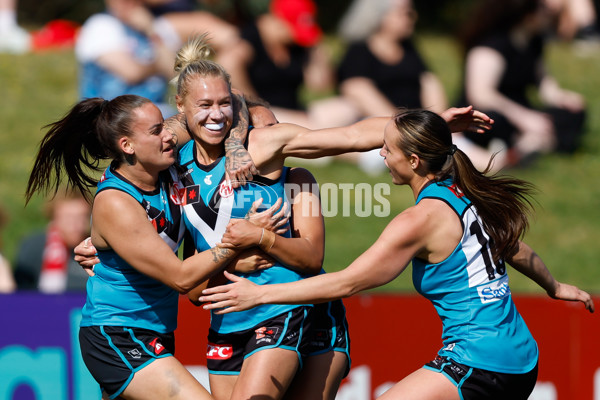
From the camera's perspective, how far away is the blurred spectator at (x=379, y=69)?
29.3ft

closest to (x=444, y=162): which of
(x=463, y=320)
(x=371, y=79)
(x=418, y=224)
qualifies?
(x=418, y=224)

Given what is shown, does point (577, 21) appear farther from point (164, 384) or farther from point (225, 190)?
point (164, 384)

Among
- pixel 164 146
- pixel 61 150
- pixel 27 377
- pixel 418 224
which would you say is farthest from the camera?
pixel 27 377

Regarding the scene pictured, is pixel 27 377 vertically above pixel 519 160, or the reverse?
pixel 519 160

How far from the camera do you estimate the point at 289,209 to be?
4309 mm

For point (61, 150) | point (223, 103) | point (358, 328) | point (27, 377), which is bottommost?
point (27, 377)

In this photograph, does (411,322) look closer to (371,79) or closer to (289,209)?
(289,209)

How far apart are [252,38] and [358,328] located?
4.07 meters

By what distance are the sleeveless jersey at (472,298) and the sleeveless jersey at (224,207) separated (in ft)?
2.37

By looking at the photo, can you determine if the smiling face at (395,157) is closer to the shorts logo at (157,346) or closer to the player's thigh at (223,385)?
the player's thigh at (223,385)

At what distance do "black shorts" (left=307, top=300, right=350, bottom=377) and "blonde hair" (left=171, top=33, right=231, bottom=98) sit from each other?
4.16 ft

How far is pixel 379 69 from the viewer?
29.8ft

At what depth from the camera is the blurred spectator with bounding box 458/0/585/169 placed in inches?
353

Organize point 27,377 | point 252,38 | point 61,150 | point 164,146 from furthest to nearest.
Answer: point 252,38 < point 27,377 < point 61,150 < point 164,146
